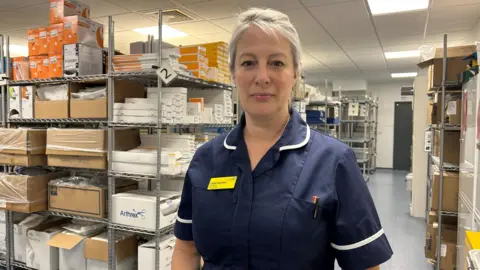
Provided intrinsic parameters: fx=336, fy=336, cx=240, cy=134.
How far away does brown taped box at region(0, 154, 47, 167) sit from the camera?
3.23 meters

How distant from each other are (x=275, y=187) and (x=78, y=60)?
2.71 metres

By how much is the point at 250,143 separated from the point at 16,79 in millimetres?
3373

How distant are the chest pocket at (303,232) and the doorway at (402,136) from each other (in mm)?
12138

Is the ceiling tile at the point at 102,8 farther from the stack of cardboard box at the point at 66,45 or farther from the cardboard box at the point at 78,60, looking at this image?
the cardboard box at the point at 78,60

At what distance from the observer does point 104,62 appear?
333 cm

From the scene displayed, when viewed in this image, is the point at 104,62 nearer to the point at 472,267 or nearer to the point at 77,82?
the point at 77,82

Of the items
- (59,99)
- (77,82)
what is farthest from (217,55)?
(59,99)

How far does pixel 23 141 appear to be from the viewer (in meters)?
3.22

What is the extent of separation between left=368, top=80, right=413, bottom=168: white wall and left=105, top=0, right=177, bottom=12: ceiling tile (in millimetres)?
9727

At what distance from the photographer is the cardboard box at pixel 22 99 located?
340 centimetres

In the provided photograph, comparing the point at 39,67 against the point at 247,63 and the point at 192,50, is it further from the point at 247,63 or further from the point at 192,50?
the point at 247,63

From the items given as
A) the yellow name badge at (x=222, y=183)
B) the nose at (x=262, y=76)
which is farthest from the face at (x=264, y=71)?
the yellow name badge at (x=222, y=183)

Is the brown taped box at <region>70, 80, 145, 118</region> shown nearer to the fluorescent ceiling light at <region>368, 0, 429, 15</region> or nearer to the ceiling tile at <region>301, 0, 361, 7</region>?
the ceiling tile at <region>301, 0, 361, 7</region>

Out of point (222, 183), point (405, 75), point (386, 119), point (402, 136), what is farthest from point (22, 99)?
point (402, 136)
